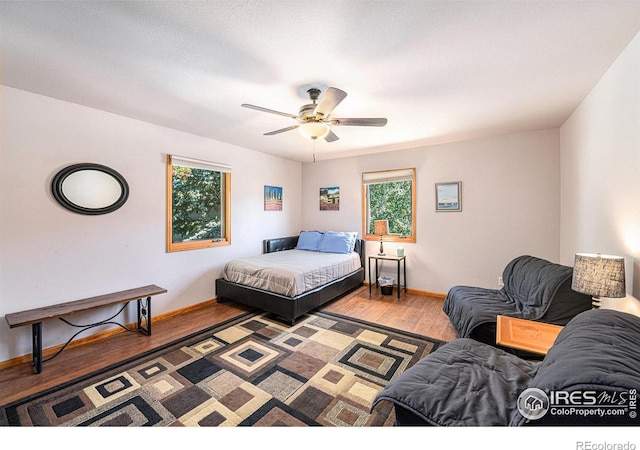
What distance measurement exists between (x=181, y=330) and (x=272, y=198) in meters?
2.70

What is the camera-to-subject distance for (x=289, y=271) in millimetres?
3229

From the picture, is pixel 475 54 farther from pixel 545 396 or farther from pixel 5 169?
pixel 5 169

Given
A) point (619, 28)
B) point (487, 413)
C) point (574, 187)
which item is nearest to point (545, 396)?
point (487, 413)

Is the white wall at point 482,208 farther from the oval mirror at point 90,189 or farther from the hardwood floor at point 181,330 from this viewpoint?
the oval mirror at point 90,189

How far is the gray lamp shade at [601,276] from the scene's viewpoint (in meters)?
1.63

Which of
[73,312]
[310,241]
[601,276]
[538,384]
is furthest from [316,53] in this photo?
[310,241]

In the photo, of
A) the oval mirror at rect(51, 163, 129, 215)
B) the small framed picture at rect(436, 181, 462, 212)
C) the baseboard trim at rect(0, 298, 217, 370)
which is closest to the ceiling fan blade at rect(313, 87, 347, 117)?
the oval mirror at rect(51, 163, 129, 215)

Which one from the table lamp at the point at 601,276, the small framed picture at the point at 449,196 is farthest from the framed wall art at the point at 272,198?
the table lamp at the point at 601,276

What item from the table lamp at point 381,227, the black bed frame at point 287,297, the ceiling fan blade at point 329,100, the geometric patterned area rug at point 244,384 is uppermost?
the ceiling fan blade at point 329,100

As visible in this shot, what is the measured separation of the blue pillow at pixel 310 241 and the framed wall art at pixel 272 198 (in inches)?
29.4

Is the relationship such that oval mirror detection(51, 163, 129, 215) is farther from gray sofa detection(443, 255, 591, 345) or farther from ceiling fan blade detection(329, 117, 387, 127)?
gray sofa detection(443, 255, 591, 345)

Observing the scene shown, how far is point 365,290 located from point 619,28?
13.0 ft

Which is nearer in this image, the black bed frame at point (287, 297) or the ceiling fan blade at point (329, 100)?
the ceiling fan blade at point (329, 100)

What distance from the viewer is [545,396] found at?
899 millimetres
